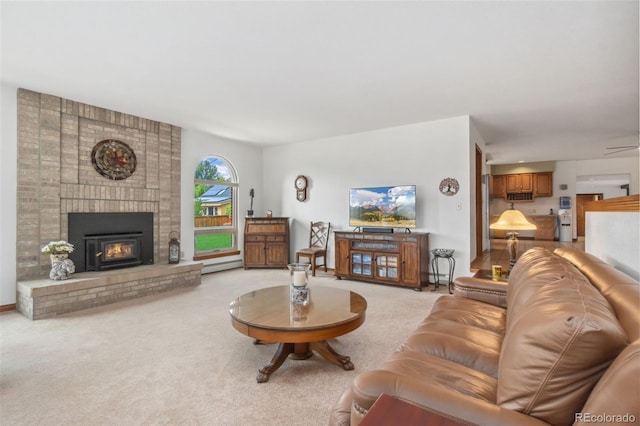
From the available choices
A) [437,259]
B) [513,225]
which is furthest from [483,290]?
[437,259]

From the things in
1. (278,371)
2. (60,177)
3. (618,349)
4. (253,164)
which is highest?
(253,164)

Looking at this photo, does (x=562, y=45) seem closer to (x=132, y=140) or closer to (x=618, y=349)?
(x=618, y=349)

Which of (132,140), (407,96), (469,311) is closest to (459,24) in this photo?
(407,96)

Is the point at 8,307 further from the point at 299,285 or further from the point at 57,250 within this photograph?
the point at 299,285

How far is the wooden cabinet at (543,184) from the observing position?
910cm

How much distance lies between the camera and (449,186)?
4852 mm

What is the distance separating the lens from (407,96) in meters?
3.87

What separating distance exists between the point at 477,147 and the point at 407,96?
2387 millimetres

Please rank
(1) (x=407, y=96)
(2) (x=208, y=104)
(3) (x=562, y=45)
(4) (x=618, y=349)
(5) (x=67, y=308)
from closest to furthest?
(4) (x=618, y=349)
(3) (x=562, y=45)
(5) (x=67, y=308)
(1) (x=407, y=96)
(2) (x=208, y=104)

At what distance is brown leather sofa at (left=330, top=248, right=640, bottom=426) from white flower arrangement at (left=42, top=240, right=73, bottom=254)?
4006 mm

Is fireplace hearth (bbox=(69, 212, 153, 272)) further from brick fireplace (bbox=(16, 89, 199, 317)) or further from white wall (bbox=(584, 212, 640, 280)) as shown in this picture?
white wall (bbox=(584, 212, 640, 280))

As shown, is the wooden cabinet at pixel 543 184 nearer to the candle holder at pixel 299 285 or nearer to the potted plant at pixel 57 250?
the candle holder at pixel 299 285

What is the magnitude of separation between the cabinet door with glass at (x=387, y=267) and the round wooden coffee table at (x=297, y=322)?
213 centimetres

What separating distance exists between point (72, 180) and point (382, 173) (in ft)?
14.9
